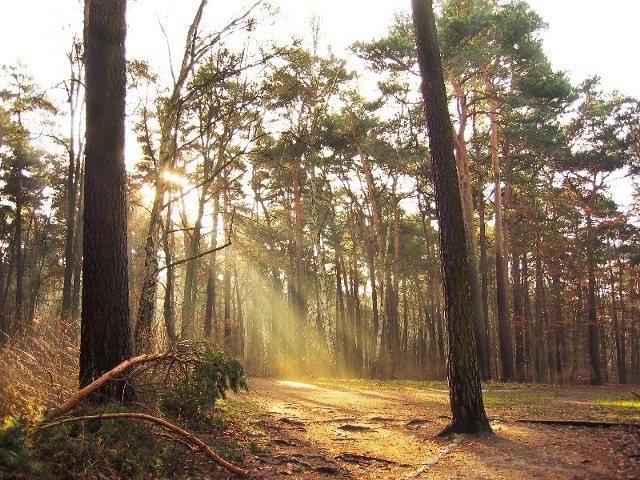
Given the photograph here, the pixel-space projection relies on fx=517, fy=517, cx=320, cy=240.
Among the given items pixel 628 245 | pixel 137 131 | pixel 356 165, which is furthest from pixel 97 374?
pixel 628 245

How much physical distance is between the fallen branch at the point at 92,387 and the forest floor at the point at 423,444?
1571 millimetres

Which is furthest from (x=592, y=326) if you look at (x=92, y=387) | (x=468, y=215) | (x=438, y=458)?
(x=92, y=387)

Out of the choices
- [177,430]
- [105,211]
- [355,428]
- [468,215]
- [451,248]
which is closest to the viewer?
[177,430]

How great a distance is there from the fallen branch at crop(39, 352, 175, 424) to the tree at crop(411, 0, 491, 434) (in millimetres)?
4087

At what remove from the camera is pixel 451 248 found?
25.8 ft

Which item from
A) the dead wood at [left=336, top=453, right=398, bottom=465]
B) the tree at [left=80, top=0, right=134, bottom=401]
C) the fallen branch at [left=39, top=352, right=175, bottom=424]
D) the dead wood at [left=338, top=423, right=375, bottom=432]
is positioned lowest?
the dead wood at [left=338, top=423, right=375, bottom=432]

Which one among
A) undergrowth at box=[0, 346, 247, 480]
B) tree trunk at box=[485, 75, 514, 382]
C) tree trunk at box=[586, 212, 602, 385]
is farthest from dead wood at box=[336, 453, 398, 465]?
tree trunk at box=[586, 212, 602, 385]

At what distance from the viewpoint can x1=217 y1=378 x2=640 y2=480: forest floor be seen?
5.71 meters

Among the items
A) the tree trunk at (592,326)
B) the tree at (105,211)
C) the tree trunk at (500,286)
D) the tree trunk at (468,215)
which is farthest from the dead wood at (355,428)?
the tree trunk at (592,326)

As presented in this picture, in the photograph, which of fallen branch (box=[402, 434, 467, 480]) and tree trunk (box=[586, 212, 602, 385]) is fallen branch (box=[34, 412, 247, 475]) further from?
tree trunk (box=[586, 212, 602, 385])

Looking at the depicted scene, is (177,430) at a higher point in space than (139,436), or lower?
higher

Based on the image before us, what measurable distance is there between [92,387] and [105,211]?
87.0 inches

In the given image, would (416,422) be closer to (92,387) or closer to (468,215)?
(92,387)

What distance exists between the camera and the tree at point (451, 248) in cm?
756
